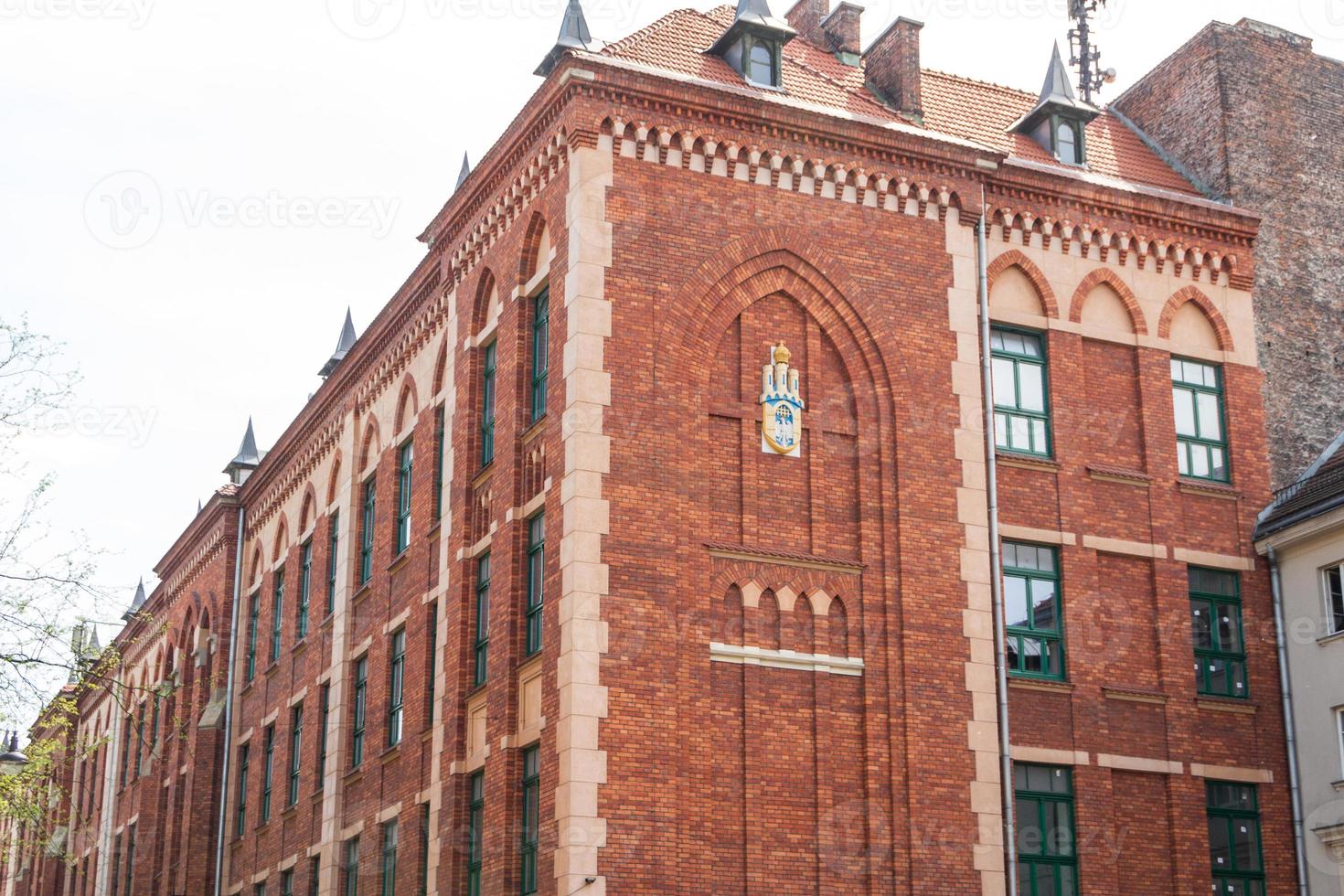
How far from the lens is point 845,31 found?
33031 millimetres

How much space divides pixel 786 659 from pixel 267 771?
17840mm

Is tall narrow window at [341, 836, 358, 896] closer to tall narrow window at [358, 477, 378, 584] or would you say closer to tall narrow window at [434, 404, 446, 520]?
tall narrow window at [358, 477, 378, 584]

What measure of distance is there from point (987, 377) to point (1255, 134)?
338 inches

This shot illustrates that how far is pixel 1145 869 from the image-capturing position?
2683 centimetres

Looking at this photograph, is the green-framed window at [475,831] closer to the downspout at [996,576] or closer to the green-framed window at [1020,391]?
the downspout at [996,576]

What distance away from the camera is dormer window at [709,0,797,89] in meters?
28.7

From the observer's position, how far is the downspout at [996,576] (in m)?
25.8

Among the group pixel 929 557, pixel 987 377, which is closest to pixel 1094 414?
pixel 987 377

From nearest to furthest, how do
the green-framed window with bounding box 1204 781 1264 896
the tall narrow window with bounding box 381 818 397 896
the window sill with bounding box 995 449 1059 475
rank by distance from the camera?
the green-framed window with bounding box 1204 781 1264 896, the window sill with bounding box 995 449 1059 475, the tall narrow window with bounding box 381 818 397 896

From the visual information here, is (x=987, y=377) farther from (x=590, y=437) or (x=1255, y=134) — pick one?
(x=1255, y=134)

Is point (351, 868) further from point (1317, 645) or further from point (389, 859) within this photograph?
→ point (1317, 645)

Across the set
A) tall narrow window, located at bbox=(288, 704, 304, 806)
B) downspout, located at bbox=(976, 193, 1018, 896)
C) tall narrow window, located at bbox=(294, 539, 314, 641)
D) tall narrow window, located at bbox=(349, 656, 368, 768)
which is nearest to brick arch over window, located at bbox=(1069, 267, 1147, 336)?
downspout, located at bbox=(976, 193, 1018, 896)

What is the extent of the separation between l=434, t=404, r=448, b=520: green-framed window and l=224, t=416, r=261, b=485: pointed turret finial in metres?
14.5

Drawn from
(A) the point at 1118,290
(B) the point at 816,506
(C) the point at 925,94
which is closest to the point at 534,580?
(B) the point at 816,506
